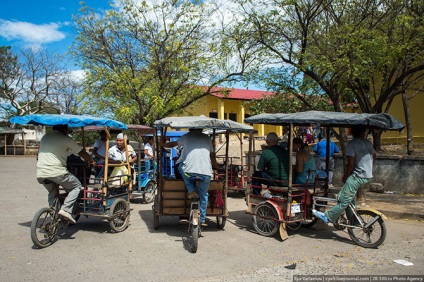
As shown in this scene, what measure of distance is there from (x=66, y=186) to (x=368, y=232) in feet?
17.0

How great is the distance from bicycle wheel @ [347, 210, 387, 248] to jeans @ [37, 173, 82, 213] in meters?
4.81

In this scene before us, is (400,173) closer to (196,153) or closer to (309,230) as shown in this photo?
(309,230)

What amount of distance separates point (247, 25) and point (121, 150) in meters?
5.35

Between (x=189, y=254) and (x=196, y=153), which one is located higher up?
(x=196, y=153)

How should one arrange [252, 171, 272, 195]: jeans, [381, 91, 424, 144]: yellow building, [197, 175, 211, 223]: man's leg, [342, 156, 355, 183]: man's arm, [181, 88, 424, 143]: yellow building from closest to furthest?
[197, 175, 211, 223]: man's leg → [342, 156, 355, 183]: man's arm → [252, 171, 272, 195]: jeans → [381, 91, 424, 144]: yellow building → [181, 88, 424, 143]: yellow building

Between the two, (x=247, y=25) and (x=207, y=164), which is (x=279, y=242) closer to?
(x=207, y=164)

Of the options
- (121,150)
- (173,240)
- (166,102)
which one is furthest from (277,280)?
(166,102)

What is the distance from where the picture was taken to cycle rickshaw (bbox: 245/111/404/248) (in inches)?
250

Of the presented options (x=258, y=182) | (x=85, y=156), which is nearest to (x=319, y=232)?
(x=258, y=182)

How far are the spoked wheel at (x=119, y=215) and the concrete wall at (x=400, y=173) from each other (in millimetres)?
9074

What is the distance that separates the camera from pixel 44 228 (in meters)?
5.94

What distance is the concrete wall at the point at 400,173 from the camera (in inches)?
467

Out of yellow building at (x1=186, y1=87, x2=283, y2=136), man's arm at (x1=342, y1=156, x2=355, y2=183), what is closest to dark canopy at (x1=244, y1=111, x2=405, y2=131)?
man's arm at (x1=342, y1=156, x2=355, y2=183)

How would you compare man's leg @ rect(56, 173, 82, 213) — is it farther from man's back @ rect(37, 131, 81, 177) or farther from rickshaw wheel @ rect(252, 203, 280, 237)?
rickshaw wheel @ rect(252, 203, 280, 237)
